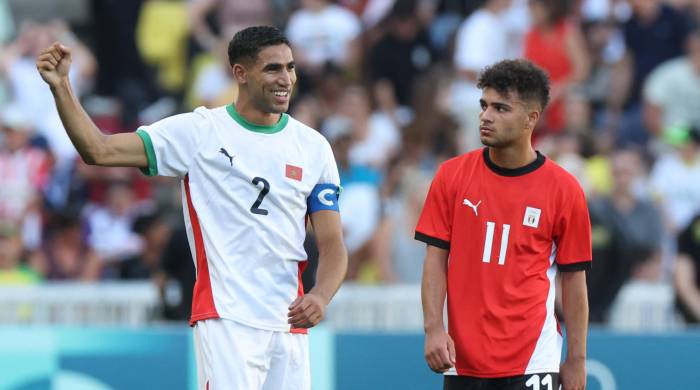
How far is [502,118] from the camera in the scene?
6805mm

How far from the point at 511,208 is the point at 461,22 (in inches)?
364

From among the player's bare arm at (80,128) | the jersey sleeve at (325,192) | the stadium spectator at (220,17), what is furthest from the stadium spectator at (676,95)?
the player's bare arm at (80,128)

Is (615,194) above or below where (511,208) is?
above

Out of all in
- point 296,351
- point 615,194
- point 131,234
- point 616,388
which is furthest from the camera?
point 131,234

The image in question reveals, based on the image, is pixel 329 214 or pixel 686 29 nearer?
pixel 329 214

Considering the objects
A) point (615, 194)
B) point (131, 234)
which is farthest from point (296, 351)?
point (131, 234)

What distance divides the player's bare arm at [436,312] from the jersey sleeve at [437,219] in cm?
4

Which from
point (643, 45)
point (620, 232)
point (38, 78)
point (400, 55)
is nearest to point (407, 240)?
point (620, 232)

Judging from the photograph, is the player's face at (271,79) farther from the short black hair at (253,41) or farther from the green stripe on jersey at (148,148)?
the green stripe on jersey at (148,148)

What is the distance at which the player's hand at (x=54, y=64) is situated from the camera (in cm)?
612

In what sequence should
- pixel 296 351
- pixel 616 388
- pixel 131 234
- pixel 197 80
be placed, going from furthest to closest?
pixel 197 80 < pixel 131 234 < pixel 616 388 < pixel 296 351

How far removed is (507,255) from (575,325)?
0.46 metres

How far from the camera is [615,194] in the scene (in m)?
12.9

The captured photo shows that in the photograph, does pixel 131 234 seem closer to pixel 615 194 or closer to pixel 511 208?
pixel 615 194
